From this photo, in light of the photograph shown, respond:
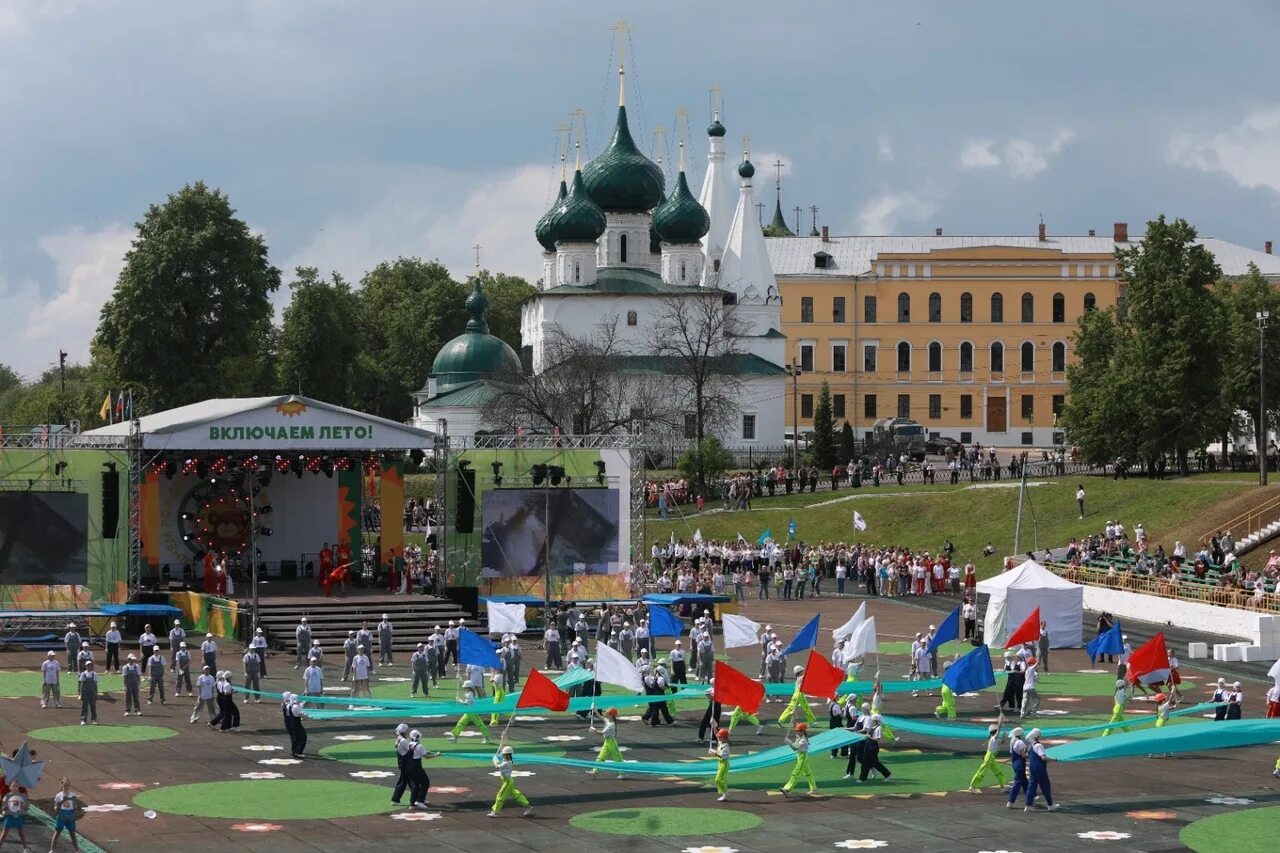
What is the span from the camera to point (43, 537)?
46.5 m

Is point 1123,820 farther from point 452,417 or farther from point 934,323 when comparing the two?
point 934,323

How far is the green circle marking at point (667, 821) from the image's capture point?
79.4 ft

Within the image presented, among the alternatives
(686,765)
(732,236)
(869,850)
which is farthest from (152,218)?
(869,850)

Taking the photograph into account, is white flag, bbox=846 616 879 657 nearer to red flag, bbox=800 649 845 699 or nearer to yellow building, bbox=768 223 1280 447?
red flag, bbox=800 649 845 699

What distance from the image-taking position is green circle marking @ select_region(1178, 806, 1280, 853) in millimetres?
23188

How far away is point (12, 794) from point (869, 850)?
10.1 meters

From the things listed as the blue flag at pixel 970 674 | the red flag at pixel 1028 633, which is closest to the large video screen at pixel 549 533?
the red flag at pixel 1028 633

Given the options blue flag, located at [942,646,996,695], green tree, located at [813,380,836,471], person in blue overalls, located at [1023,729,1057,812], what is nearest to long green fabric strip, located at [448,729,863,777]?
person in blue overalls, located at [1023,729,1057,812]

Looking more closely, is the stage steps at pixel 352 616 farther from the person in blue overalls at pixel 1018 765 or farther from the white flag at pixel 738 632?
the person in blue overalls at pixel 1018 765

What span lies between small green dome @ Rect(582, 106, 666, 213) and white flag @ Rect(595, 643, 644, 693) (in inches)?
2824

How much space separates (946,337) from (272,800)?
8501cm

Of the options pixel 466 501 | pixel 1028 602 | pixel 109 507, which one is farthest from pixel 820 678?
pixel 109 507

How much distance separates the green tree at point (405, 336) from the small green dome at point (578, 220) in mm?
22505

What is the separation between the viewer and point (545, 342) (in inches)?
3792
